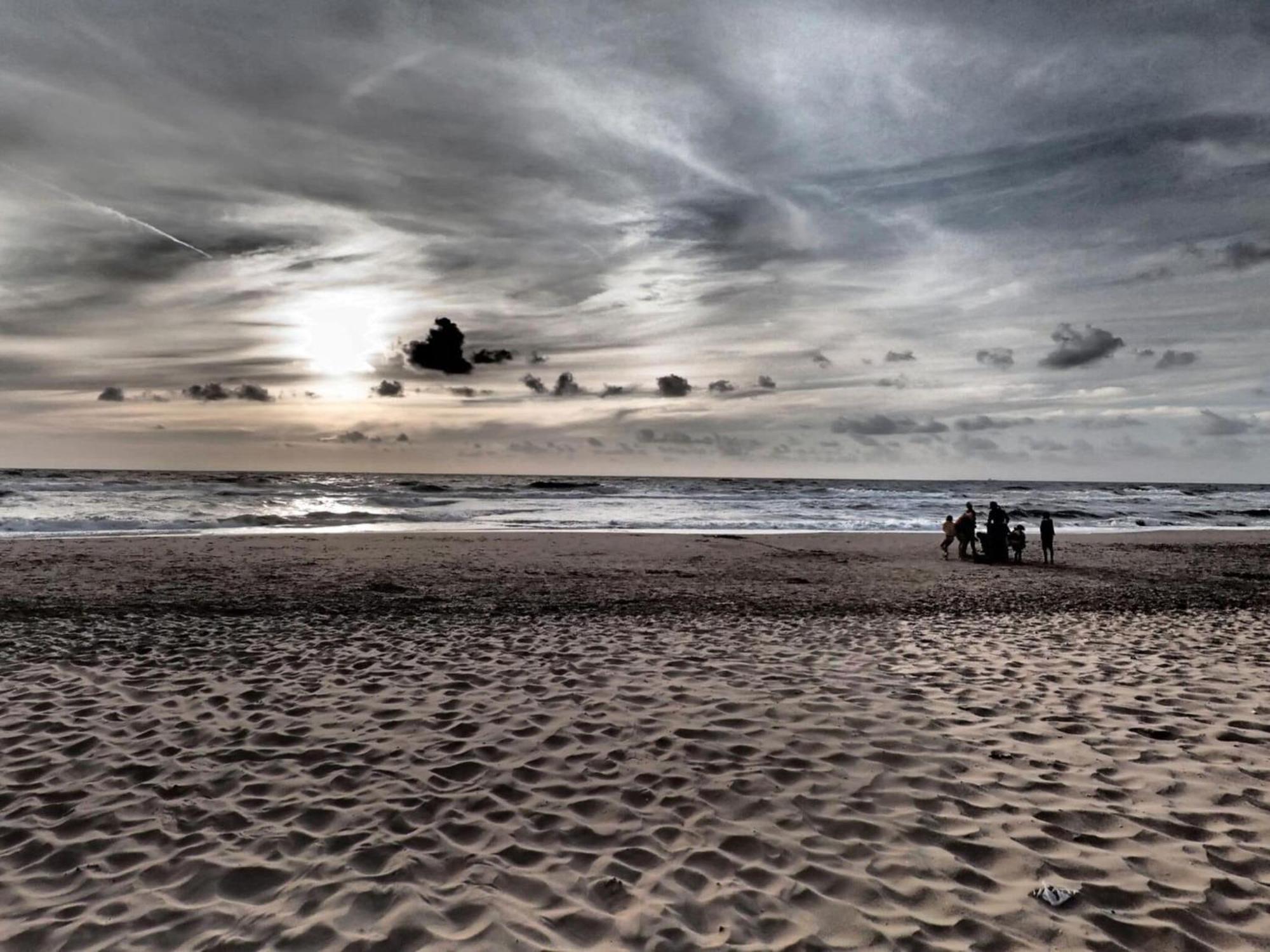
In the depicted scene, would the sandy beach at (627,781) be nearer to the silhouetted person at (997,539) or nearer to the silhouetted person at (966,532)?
the silhouetted person at (997,539)

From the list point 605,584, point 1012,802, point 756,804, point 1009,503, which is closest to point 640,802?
point 756,804

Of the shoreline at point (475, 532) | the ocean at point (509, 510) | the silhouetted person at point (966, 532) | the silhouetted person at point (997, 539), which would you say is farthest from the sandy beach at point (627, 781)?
the ocean at point (509, 510)

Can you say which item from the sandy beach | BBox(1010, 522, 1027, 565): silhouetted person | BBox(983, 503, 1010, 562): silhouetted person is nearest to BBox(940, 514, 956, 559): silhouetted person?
BBox(983, 503, 1010, 562): silhouetted person

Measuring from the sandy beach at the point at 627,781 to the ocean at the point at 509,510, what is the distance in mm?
21569

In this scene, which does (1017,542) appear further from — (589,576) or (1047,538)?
(589,576)

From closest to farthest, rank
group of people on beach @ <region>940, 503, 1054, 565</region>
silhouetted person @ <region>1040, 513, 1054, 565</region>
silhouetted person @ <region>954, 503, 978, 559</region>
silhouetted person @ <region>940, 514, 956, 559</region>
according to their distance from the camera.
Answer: silhouetted person @ <region>1040, 513, 1054, 565</region>, group of people on beach @ <region>940, 503, 1054, 565</region>, silhouetted person @ <region>954, 503, 978, 559</region>, silhouetted person @ <region>940, 514, 956, 559</region>

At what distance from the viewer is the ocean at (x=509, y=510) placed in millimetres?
32469

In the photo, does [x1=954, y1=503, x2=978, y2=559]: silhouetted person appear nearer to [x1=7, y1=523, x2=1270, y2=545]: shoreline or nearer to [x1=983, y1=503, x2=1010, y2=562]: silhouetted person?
[x1=983, y1=503, x2=1010, y2=562]: silhouetted person

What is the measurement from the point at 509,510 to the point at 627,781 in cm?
3894

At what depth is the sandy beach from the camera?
376 cm

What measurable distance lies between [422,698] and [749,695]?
3.14 meters

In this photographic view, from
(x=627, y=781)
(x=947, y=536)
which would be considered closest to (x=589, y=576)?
(x=627, y=781)

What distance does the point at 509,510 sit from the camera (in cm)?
4356

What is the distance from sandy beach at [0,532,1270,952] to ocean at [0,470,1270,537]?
70.8ft
